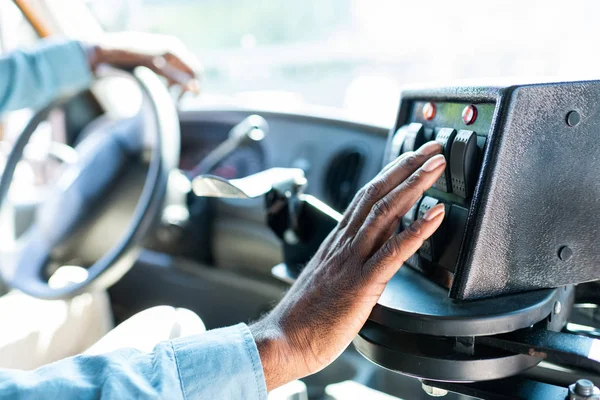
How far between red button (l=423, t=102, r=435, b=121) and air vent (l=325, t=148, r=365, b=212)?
26.3 inches

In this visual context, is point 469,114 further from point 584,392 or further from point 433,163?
point 584,392

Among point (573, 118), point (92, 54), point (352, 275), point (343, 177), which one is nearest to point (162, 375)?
point (352, 275)

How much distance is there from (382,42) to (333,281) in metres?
1.28

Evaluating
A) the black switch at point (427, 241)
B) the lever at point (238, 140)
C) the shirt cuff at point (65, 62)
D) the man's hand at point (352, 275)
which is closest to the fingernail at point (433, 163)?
the man's hand at point (352, 275)

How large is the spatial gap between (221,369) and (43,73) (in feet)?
3.67

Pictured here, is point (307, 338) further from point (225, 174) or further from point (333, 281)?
point (225, 174)

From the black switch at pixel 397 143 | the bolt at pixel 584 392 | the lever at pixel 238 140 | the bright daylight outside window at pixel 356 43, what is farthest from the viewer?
the lever at pixel 238 140

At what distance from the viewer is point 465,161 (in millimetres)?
748

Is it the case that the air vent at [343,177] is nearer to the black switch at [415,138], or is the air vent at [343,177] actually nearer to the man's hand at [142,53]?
the man's hand at [142,53]

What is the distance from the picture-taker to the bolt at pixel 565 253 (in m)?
0.76

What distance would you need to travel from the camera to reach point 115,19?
2232mm

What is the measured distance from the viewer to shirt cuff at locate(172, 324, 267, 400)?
29.6 inches

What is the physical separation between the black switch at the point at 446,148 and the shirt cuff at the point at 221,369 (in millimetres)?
318

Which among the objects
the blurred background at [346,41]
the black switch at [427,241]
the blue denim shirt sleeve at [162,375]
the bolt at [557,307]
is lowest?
the blue denim shirt sleeve at [162,375]
